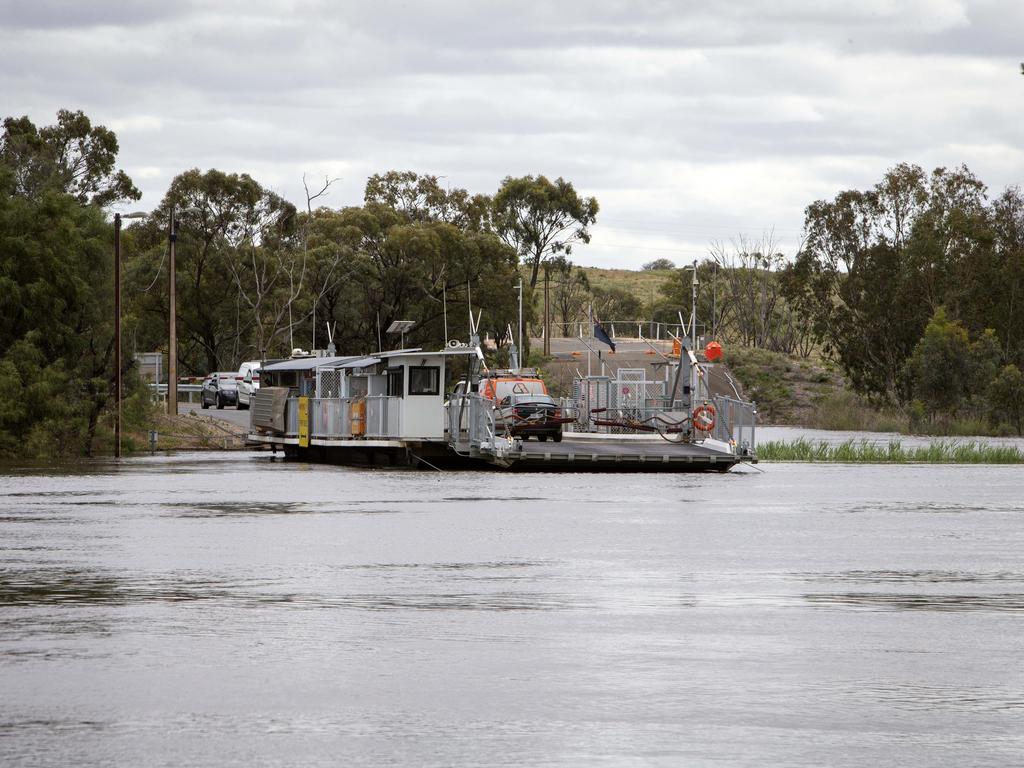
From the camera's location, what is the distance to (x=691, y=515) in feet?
89.2

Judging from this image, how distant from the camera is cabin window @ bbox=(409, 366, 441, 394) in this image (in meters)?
46.6

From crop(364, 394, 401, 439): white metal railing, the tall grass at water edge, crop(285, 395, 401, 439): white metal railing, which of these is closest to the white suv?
crop(285, 395, 401, 439): white metal railing

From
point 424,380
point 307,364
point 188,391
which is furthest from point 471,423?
point 188,391

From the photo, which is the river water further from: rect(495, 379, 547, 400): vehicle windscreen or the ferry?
rect(495, 379, 547, 400): vehicle windscreen

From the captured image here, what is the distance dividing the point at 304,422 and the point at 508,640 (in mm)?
39345

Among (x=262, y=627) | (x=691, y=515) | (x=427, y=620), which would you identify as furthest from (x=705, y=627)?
(x=691, y=515)

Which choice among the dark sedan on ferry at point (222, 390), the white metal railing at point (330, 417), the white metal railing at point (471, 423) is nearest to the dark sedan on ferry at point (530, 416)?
the white metal railing at point (471, 423)

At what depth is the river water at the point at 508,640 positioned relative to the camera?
884cm

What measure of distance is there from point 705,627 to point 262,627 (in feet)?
11.2

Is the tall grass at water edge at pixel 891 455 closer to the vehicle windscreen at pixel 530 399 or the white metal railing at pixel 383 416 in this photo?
the vehicle windscreen at pixel 530 399

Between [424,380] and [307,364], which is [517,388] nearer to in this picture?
[424,380]

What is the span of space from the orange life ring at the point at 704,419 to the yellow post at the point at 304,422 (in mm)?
12017

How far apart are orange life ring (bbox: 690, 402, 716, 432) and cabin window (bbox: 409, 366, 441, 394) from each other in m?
7.01

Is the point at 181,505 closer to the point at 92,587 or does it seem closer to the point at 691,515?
the point at 691,515
